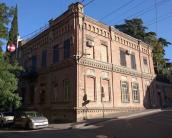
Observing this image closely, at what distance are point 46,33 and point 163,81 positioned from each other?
23807 mm

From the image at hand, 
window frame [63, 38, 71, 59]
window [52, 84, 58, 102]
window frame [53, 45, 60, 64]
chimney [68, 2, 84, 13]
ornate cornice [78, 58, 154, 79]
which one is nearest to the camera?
ornate cornice [78, 58, 154, 79]

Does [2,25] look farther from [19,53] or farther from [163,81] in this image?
[163,81]

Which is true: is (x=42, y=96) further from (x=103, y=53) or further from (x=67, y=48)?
(x=103, y=53)

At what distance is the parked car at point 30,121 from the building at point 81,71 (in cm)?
363

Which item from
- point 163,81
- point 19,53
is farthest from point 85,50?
point 163,81

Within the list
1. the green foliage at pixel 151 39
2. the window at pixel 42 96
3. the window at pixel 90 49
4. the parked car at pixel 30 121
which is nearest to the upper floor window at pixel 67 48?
the window at pixel 90 49

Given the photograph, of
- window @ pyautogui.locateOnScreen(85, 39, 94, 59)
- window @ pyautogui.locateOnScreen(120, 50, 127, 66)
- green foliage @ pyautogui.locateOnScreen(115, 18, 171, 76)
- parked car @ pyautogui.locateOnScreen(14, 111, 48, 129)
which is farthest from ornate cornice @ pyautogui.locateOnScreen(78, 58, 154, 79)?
green foliage @ pyautogui.locateOnScreen(115, 18, 171, 76)

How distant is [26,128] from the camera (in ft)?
63.5

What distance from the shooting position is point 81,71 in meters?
23.1

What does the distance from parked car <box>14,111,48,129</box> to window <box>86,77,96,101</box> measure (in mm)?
5503

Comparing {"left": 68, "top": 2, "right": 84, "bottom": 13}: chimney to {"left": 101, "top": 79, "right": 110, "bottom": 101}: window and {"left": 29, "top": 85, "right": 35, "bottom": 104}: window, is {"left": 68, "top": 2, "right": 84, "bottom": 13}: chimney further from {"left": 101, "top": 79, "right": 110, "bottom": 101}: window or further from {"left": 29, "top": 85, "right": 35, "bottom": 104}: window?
{"left": 29, "top": 85, "right": 35, "bottom": 104}: window

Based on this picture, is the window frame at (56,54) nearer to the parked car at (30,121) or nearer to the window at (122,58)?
the parked car at (30,121)

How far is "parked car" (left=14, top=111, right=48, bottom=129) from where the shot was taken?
18781mm

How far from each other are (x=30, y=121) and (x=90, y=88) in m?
7.30
